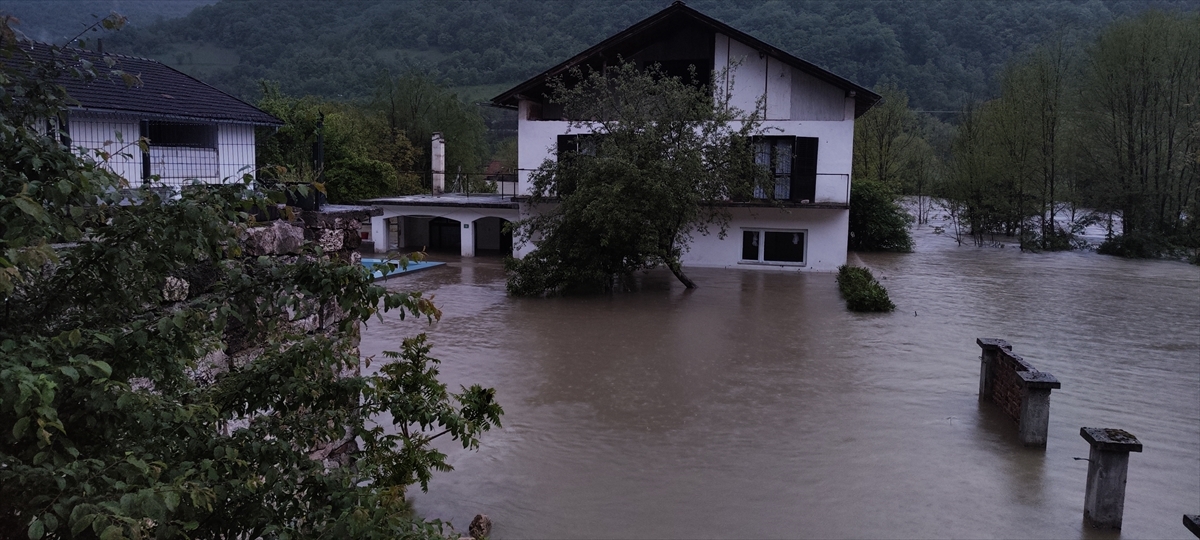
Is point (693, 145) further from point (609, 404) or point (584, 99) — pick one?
point (609, 404)

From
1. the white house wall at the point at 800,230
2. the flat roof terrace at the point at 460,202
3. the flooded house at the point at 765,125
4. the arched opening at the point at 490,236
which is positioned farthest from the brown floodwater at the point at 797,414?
the arched opening at the point at 490,236

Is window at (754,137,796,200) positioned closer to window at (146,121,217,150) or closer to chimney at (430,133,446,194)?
chimney at (430,133,446,194)

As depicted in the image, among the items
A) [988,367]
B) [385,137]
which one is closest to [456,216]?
[385,137]

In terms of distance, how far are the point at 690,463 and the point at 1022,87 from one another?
34.9 metres

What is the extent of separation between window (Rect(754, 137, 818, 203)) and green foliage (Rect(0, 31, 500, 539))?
22.2m

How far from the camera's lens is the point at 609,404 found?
440 inches

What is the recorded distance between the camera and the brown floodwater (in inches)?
302

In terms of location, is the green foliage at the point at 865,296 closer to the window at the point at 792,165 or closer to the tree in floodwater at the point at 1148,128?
the window at the point at 792,165

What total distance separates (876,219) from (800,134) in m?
9.55

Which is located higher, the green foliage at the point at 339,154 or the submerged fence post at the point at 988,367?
the green foliage at the point at 339,154

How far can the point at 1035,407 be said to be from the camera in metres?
9.29

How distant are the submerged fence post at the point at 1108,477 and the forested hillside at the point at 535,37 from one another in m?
65.5

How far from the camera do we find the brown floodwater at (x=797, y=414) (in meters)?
7.66

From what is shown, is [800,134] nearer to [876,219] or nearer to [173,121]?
[876,219]
